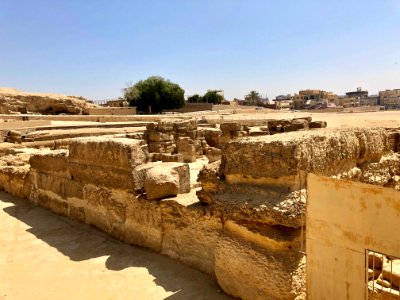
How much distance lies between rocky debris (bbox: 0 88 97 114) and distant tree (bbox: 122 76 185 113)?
11.5m

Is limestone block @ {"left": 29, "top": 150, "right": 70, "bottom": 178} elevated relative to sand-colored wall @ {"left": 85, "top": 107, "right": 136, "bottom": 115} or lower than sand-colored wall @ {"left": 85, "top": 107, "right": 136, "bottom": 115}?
lower

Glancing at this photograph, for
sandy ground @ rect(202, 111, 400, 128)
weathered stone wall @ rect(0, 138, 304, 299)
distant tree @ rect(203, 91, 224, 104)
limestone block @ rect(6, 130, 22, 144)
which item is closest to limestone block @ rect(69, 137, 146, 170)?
weathered stone wall @ rect(0, 138, 304, 299)

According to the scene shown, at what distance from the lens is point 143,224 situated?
4887 millimetres

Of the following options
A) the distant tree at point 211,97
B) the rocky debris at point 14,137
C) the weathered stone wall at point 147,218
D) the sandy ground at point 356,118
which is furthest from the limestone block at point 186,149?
the distant tree at point 211,97

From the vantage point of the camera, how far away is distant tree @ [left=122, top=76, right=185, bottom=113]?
4472 centimetres

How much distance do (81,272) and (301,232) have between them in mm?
2679

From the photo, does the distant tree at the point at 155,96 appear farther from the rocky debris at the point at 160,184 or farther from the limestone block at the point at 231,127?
the rocky debris at the point at 160,184

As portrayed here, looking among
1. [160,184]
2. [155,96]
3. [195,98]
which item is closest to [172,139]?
[160,184]

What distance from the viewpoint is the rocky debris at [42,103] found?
99.1 ft

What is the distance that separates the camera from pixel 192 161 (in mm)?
13305

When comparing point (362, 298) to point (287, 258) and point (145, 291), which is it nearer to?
point (287, 258)

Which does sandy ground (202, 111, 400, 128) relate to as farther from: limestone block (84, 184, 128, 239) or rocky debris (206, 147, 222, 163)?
limestone block (84, 184, 128, 239)

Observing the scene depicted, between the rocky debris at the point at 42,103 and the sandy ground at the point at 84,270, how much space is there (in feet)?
91.2

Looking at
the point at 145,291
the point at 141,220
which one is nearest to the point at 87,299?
the point at 145,291
